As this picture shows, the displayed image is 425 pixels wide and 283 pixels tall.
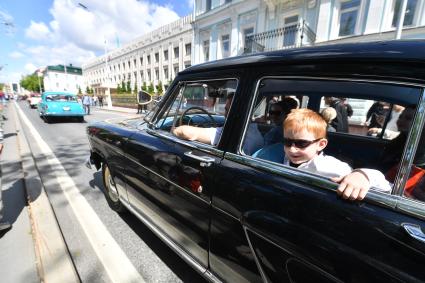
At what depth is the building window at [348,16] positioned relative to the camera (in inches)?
420

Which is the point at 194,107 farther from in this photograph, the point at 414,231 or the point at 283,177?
the point at 414,231

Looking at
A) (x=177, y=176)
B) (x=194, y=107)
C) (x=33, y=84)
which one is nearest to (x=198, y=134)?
(x=177, y=176)

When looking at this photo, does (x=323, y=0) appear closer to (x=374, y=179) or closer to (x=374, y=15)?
(x=374, y=15)

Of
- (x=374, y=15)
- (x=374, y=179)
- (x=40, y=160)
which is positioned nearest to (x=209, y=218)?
(x=374, y=179)

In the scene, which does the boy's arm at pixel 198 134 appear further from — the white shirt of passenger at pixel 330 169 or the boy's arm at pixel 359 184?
the boy's arm at pixel 359 184

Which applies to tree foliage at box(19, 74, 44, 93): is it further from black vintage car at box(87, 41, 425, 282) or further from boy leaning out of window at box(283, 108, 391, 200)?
boy leaning out of window at box(283, 108, 391, 200)

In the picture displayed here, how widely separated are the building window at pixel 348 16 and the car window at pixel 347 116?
10.7m

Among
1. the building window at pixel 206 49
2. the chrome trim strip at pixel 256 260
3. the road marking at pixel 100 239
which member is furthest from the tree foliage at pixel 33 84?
the chrome trim strip at pixel 256 260

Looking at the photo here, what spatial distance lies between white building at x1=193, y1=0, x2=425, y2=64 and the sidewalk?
11.4 m

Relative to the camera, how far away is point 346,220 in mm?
996

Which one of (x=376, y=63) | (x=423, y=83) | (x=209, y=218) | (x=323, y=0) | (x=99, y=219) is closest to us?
(x=423, y=83)

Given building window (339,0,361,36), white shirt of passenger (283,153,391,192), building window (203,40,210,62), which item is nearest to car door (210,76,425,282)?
white shirt of passenger (283,153,391,192)

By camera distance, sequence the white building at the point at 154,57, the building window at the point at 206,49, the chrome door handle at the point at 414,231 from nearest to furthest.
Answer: the chrome door handle at the point at 414,231 < the building window at the point at 206,49 < the white building at the point at 154,57

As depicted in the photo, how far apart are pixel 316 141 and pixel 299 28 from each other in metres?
12.0
